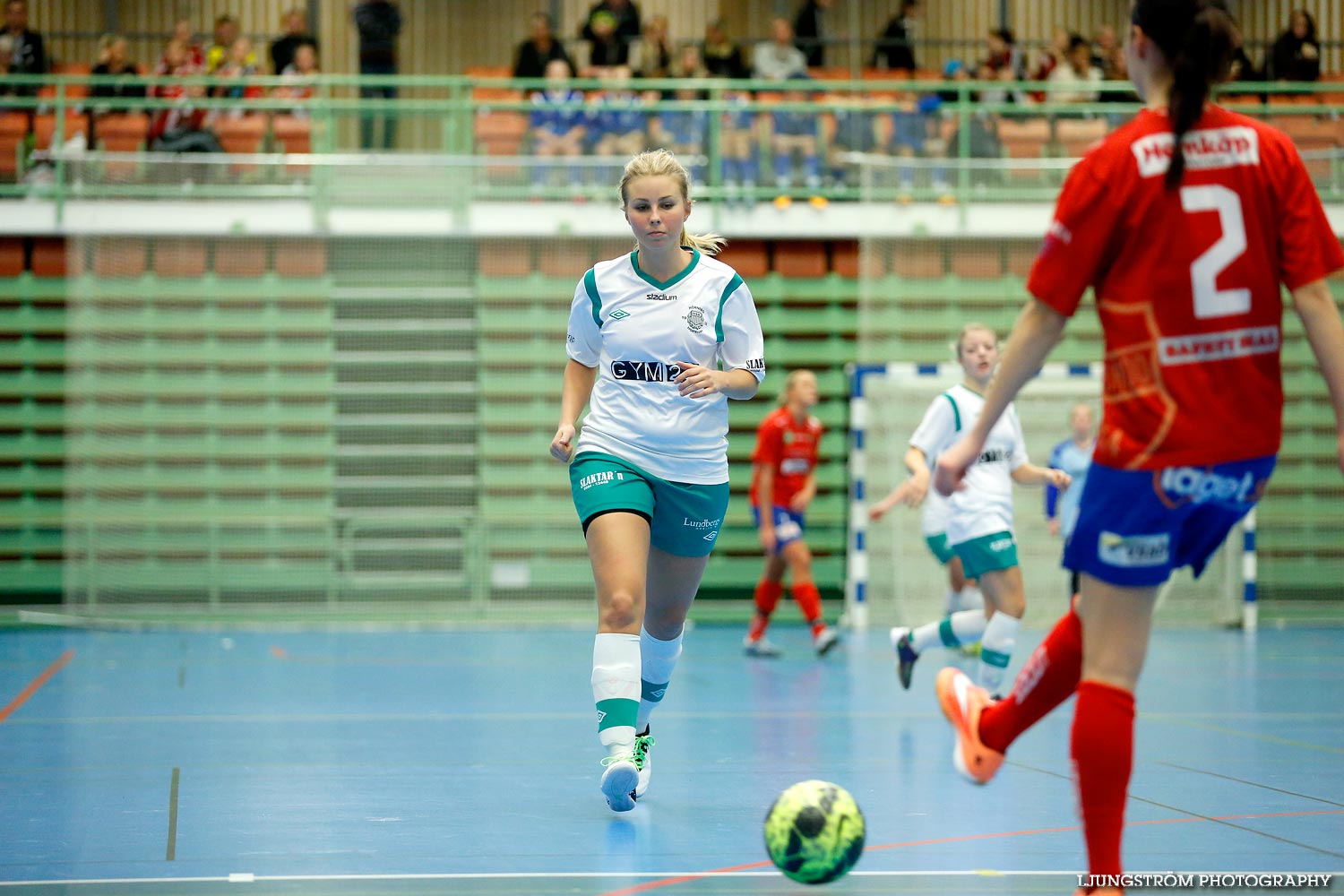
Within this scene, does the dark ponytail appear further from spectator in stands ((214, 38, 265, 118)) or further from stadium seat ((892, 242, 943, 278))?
spectator in stands ((214, 38, 265, 118))

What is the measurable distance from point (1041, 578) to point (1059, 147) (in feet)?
13.6

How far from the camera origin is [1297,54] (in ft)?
50.5

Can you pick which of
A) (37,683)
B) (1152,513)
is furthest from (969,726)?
(37,683)

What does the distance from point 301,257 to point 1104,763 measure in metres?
12.2

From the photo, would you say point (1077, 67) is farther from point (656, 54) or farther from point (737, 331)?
point (737, 331)

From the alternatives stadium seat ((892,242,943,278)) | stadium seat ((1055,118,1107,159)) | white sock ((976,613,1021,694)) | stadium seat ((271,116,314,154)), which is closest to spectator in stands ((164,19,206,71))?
stadium seat ((271,116,314,154))

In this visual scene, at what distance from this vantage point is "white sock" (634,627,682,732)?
518 centimetres

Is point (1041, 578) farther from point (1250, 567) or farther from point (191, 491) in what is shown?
point (191, 491)

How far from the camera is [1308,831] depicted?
14.6 feet

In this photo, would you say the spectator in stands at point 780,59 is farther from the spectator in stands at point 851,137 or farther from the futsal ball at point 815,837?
the futsal ball at point 815,837

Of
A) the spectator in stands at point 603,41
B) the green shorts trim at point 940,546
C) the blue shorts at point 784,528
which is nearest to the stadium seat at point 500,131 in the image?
the spectator in stands at point 603,41

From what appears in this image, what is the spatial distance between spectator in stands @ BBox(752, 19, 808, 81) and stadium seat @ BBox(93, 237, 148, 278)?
6882mm

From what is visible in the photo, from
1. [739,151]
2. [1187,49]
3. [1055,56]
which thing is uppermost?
[1055,56]

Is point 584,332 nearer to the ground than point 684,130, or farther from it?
nearer to the ground
